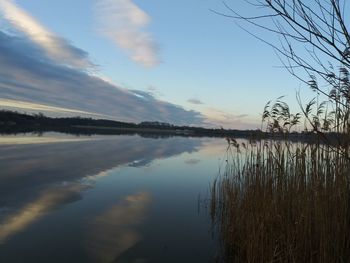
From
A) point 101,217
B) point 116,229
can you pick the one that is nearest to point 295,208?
point 116,229

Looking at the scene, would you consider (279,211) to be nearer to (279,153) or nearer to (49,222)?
(279,153)

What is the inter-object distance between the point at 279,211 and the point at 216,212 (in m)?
4.44

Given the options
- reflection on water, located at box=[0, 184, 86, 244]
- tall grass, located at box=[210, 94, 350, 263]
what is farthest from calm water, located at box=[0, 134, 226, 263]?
tall grass, located at box=[210, 94, 350, 263]

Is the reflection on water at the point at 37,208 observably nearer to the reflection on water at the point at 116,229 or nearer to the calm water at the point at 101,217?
the calm water at the point at 101,217

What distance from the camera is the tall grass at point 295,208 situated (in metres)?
4.93

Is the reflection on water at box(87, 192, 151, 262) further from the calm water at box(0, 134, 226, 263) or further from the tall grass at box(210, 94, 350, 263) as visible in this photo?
the tall grass at box(210, 94, 350, 263)

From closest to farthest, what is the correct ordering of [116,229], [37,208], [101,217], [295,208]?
[295,208] < [116,229] < [101,217] < [37,208]

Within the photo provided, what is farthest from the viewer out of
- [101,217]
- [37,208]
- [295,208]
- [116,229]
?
[37,208]

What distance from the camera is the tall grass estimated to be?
16.2 feet

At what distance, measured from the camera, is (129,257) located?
6.89m

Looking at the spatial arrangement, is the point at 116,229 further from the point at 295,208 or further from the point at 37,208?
the point at 295,208

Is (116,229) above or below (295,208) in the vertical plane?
below

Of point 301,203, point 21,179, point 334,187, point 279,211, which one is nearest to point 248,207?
point 279,211

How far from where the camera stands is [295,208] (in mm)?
6059
